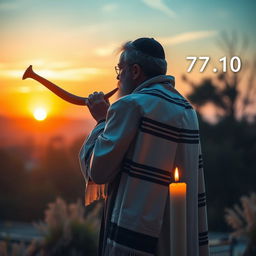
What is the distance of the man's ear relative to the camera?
9.52 ft

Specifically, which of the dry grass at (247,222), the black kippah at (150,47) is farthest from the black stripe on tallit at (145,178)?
the dry grass at (247,222)

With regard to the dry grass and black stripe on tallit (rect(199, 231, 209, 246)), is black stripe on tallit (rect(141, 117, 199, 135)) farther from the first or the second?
the dry grass

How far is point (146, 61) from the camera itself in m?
2.89

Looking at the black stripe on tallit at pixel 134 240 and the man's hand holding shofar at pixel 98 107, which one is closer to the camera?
the black stripe on tallit at pixel 134 240

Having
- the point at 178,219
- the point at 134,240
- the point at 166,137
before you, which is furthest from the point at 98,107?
the point at 178,219

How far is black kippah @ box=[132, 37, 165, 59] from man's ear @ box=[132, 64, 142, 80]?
71 mm

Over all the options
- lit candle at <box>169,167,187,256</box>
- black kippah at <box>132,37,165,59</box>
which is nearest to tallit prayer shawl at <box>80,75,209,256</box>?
black kippah at <box>132,37,165,59</box>

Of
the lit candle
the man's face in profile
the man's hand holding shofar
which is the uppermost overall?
the man's face in profile

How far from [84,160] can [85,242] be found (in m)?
3.84

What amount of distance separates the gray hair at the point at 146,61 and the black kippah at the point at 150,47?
0.04 ft

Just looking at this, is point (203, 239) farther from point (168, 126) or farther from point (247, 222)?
point (247, 222)

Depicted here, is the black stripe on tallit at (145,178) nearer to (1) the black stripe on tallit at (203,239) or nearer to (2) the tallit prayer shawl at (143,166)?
(2) the tallit prayer shawl at (143,166)

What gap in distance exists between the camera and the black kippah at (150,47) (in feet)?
9.52

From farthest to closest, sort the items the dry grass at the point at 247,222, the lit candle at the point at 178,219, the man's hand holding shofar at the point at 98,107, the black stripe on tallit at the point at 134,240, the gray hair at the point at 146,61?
the dry grass at the point at 247,222 → the man's hand holding shofar at the point at 98,107 → the gray hair at the point at 146,61 → the black stripe on tallit at the point at 134,240 → the lit candle at the point at 178,219
